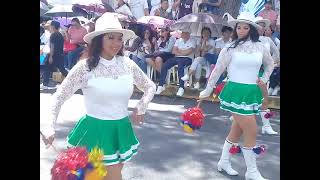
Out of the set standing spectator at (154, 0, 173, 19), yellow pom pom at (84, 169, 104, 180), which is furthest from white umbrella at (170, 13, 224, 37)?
yellow pom pom at (84, 169, 104, 180)

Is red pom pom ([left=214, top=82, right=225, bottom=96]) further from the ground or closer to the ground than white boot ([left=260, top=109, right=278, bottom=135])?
further from the ground

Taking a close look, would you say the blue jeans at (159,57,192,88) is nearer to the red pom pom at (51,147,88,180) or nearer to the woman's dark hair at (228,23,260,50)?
the woman's dark hair at (228,23,260,50)

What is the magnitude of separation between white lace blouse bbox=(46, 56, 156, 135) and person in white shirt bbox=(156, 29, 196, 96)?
17.1ft

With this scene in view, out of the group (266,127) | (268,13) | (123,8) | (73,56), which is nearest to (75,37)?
(73,56)

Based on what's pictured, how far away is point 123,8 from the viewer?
10.8 meters

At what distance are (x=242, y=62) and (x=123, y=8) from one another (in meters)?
6.26

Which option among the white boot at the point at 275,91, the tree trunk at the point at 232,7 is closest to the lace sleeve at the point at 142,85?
the white boot at the point at 275,91

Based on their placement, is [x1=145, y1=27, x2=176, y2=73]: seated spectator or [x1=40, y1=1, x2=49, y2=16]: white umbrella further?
[x1=40, y1=1, x2=49, y2=16]: white umbrella

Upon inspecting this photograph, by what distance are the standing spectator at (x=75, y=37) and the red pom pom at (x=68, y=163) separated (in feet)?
20.1

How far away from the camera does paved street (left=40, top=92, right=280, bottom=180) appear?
17.2 feet

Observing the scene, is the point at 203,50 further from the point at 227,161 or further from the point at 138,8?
the point at 227,161

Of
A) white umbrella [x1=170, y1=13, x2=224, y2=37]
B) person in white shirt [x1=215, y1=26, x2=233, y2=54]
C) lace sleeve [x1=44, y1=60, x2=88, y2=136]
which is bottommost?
lace sleeve [x1=44, y1=60, x2=88, y2=136]

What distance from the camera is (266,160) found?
18.7 ft
